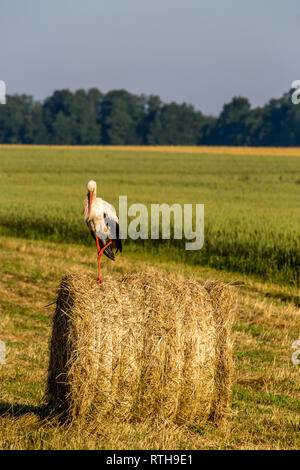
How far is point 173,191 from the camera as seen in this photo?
3541cm

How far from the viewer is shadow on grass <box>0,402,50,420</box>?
7399mm

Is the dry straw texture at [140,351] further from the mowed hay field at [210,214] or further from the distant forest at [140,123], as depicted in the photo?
the distant forest at [140,123]

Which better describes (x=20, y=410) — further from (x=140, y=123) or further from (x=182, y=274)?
(x=140, y=123)

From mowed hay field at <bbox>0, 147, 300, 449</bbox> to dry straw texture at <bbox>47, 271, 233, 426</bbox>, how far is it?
0.74 feet

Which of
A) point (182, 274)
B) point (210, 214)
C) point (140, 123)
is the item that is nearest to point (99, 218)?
point (182, 274)

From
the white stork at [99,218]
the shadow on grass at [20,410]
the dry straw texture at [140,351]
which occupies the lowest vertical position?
the shadow on grass at [20,410]

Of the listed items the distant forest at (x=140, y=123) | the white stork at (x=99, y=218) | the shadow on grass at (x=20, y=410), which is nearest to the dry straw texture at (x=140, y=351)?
the shadow on grass at (x=20, y=410)

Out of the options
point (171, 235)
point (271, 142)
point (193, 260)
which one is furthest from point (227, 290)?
point (271, 142)

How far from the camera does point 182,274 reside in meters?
16.1

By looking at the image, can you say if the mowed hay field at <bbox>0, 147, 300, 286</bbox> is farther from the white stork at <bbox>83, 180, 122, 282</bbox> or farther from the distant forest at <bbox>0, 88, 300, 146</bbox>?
the distant forest at <bbox>0, 88, 300, 146</bbox>

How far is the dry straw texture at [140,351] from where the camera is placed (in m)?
6.89

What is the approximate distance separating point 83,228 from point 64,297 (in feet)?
52.8

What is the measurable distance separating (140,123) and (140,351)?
126m

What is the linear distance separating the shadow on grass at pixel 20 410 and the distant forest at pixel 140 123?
115957 mm
